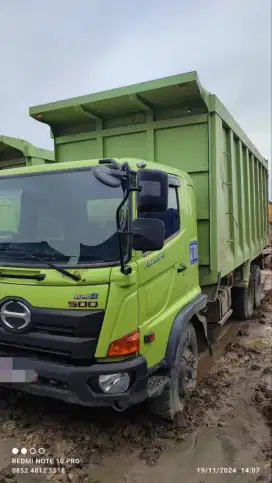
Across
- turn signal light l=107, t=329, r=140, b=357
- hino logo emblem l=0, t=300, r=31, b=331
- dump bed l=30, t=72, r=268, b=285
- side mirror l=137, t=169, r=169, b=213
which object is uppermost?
dump bed l=30, t=72, r=268, b=285

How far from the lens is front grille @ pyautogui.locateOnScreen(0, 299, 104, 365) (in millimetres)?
2506

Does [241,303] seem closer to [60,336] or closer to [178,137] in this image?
[178,137]

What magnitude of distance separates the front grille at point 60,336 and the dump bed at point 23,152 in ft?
12.0

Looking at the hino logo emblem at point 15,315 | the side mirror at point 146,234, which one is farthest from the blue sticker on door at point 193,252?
the hino logo emblem at point 15,315

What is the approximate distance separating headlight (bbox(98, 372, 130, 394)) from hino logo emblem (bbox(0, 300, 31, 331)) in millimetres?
662

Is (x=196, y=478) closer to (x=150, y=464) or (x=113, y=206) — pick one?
(x=150, y=464)

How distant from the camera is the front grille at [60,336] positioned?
251cm

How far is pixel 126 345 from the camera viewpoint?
8.48 feet

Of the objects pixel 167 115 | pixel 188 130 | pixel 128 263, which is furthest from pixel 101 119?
pixel 128 263

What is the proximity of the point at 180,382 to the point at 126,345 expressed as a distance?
3.46 feet

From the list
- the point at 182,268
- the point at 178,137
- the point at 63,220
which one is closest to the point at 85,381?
the point at 63,220

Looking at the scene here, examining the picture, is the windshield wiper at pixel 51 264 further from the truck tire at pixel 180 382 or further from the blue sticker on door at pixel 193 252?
the blue sticker on door at pixel 193 252
